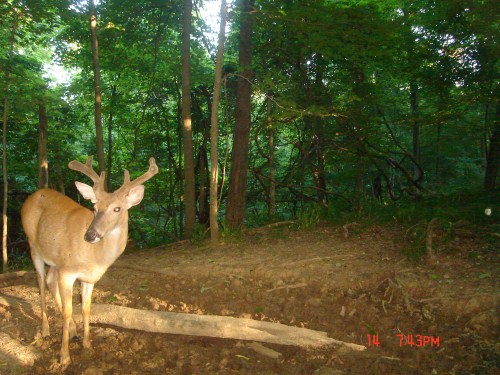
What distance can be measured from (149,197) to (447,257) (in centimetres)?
1125

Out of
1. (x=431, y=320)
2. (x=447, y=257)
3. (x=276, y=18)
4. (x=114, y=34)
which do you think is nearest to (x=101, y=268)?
(x=431, y=320)

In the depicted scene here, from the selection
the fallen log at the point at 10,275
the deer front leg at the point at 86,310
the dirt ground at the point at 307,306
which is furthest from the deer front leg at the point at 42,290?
the fallen log at the point at 10,275

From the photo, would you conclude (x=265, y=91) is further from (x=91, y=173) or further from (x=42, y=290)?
(x=42, y=290)

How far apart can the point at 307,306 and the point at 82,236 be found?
2805 millimetres

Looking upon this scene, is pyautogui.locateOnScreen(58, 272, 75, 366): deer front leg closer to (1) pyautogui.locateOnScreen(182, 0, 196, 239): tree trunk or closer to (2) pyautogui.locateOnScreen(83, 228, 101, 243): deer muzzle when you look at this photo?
(2) pyautogui.locateOnScreen(83, 228, 101, 243): deer muzzle

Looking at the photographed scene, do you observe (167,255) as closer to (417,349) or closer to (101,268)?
(101,268)

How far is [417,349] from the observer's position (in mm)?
3879

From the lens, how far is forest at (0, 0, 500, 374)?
19.5 feet

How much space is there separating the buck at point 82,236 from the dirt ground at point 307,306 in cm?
48

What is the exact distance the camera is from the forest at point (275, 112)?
19.5 ft

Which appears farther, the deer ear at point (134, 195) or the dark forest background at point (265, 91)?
the dark forest background at point (265, 91)

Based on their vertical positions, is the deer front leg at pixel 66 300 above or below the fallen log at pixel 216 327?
above

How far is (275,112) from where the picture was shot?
7.96m

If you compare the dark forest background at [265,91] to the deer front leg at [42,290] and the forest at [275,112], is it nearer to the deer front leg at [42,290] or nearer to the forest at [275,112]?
the forest at [275,112]
